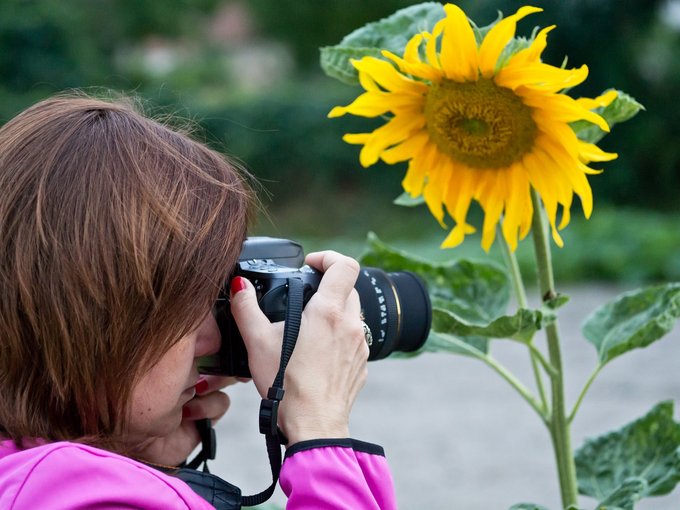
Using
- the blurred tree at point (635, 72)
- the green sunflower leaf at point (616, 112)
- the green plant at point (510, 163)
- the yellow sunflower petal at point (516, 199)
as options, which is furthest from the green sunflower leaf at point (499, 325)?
the blurred tree at point (635, 72)

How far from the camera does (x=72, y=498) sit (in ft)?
2.51

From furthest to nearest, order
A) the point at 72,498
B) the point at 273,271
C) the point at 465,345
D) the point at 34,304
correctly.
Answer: the point at 465,345 < the point at 273,271 < the point at 34,304 < the point at 72,498

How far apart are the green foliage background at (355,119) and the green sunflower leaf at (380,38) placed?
13.9ft

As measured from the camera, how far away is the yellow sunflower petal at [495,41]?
3.20ft

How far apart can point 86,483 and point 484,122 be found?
58 cm

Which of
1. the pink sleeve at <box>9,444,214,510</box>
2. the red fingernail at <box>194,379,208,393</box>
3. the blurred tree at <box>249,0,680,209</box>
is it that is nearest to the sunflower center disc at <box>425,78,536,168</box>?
the red fingernail at <box>194,379,208,393</box>

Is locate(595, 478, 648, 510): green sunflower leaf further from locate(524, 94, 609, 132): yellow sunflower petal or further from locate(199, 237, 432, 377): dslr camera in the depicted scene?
locate(524, 94, 609, 132): yellow sunflower petal

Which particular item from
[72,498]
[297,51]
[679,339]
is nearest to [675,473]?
[72,498]

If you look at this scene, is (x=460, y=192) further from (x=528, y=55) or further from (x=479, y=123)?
(x=528, y=55)

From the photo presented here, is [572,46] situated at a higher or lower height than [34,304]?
lower

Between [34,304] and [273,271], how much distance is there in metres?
0.26

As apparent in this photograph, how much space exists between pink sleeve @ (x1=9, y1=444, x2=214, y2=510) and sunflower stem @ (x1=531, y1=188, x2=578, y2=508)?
1.67 ft

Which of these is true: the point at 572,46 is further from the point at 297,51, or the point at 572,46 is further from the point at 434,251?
the point at 297,51

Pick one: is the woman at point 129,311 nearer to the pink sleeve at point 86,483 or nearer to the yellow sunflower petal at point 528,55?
the pink sleeve at point 86,483
